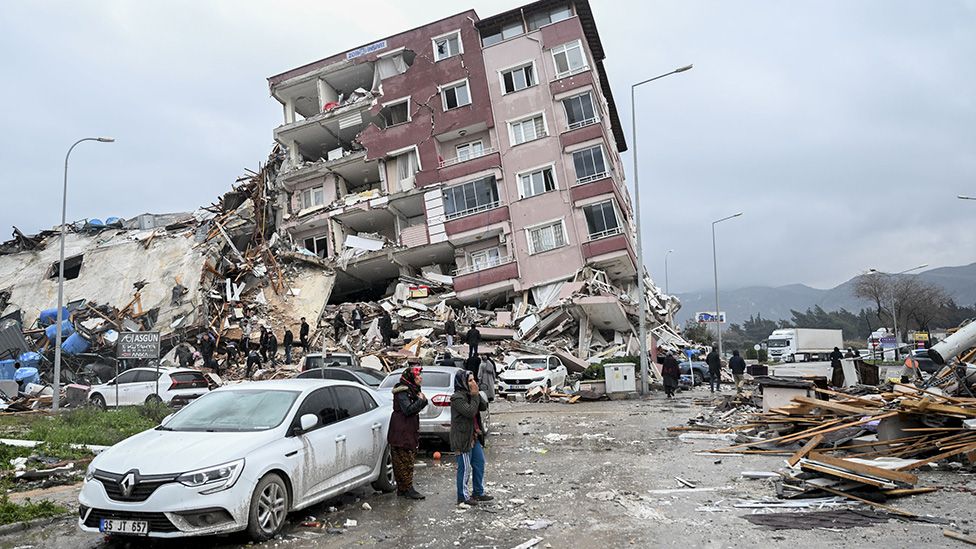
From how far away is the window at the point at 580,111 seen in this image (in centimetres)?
3647

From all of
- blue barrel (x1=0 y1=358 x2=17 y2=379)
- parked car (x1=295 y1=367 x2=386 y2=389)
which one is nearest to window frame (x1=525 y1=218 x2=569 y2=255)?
parked car (x1=295 y1=367 x2=386 y2=389)

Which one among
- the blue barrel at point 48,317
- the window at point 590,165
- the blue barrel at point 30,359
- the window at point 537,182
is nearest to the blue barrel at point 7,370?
the blue barrel at point 30,359

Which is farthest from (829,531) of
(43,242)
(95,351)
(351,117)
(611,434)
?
(43,242)

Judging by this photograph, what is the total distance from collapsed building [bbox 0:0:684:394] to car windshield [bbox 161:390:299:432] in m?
23.8

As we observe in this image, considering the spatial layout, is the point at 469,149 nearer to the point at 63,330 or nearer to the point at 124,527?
the point at 63,330

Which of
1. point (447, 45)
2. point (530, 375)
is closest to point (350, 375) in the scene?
point (530, 375)

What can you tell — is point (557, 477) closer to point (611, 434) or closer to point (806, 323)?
point (611, 434)

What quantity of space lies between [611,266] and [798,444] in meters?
25.3

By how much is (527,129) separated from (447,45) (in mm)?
8071

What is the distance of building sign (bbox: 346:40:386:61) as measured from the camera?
41969 mm

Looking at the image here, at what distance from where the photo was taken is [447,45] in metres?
40.4

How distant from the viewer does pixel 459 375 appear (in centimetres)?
807

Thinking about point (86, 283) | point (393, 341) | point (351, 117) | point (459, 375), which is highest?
point (351, 117)

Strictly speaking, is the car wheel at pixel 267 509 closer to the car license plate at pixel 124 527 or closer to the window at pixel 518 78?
the car license plate at pixel 124 527
